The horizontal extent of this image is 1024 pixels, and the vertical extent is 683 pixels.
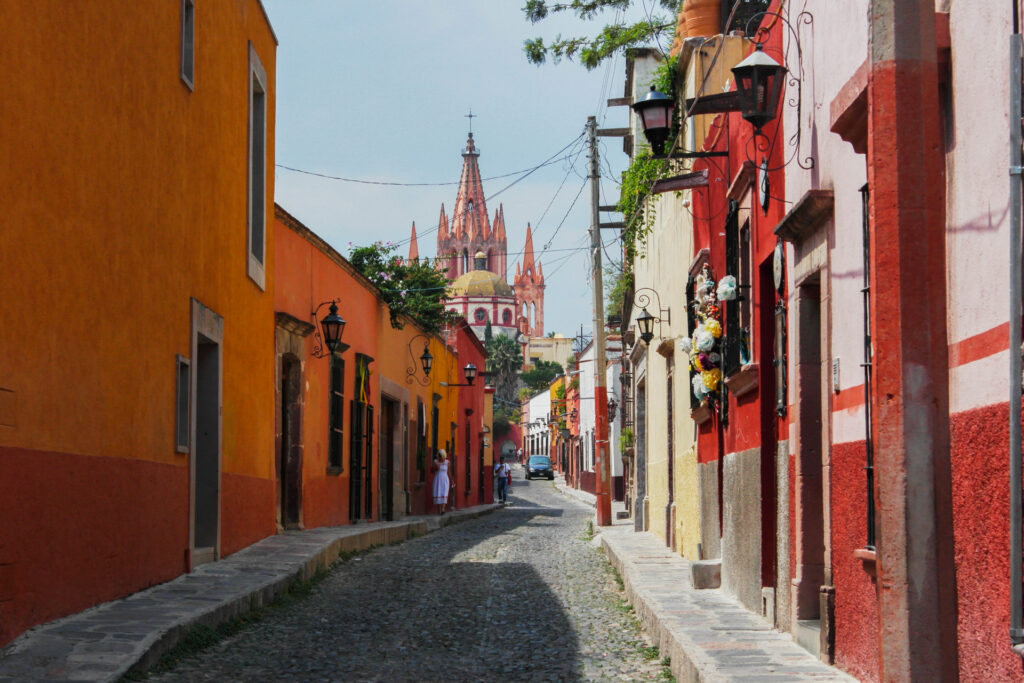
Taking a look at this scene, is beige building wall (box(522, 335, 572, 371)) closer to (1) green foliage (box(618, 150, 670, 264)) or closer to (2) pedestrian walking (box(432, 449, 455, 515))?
(2) pedestrian walking (box(432, 449, 455, 515))

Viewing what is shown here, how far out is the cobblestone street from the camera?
24.9 ft

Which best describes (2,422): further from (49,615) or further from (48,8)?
(48,8)

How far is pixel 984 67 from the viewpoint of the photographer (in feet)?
14.4

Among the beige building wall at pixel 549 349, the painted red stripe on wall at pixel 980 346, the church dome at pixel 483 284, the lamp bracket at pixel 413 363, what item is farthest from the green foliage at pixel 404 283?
the church dome at pixel 483 284

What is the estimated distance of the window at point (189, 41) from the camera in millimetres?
11258

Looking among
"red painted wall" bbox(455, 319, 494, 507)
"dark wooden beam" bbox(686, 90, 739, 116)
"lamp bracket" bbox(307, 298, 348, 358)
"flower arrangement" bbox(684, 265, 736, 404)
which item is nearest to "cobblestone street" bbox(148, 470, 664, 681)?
"flower arrangement" bbox(684, 265, 736, 404)

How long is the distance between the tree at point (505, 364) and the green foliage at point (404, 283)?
74.9 m

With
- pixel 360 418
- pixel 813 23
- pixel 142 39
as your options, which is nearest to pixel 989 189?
pixel 813 23

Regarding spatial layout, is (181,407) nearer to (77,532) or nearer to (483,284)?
(77,532)

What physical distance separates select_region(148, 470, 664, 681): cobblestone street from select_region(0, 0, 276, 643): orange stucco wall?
1.07 meters

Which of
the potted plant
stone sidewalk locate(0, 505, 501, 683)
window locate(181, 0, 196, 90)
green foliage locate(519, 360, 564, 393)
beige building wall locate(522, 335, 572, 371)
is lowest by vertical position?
stone sidewalk locate(0, 505, 501, 683)

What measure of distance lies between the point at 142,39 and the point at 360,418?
12198 mm

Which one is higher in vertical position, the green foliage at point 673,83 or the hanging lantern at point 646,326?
the green foliage at point 673,83

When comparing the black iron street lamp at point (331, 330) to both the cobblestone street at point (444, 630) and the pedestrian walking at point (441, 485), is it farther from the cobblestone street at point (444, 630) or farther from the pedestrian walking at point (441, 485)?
the pedestrian walking at point (441, 485)
